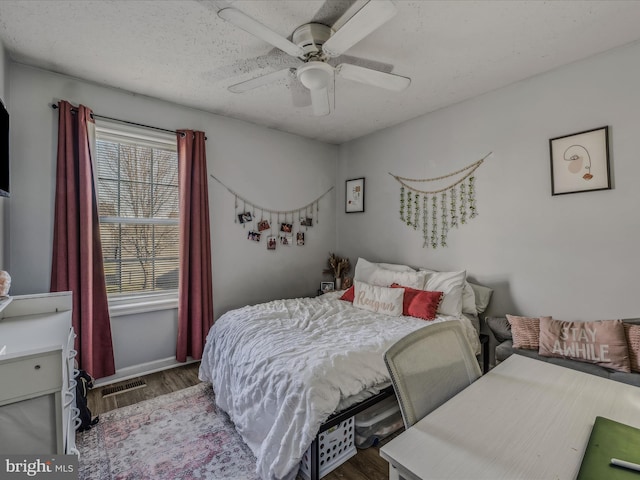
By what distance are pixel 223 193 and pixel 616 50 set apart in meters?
3.26

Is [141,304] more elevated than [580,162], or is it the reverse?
[580,162]

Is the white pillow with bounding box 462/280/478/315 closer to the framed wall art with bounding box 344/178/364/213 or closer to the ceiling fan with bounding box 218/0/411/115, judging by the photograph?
the framed wall art with bounding box 344/178/364/213

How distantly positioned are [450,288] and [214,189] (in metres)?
2.41

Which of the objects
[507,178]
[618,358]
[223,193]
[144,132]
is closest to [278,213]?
[223,193]

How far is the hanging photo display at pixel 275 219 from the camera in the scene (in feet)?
10.7

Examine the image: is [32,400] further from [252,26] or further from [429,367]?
[252,26]

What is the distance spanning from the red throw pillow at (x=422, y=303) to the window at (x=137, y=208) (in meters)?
2.19

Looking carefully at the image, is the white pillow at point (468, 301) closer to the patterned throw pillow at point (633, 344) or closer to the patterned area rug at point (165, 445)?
the patterned throw pillow at point (633, 344)

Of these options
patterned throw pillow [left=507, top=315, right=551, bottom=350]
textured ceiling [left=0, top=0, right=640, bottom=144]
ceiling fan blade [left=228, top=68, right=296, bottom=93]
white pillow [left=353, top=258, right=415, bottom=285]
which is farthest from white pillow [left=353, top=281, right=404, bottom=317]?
ceiling fan blade [left=228, top=68, right=296, bottom=93]

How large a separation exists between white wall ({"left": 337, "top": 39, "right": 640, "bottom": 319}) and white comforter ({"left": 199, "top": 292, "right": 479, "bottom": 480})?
661 millimetres

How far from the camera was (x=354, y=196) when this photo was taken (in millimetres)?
3855

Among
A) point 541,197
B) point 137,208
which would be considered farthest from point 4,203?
point 541,197

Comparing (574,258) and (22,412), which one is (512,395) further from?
(22,412)

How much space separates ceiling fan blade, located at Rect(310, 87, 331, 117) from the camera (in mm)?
1976
